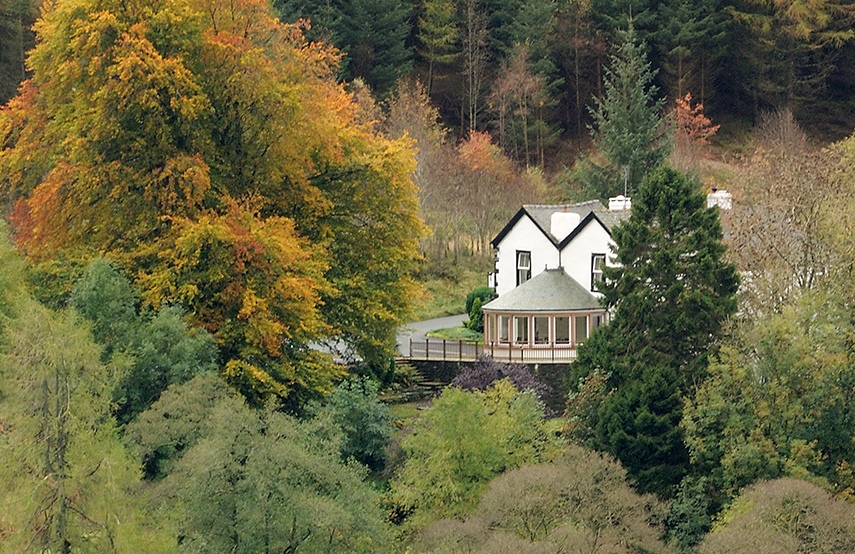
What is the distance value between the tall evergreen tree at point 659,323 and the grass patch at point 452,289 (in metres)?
22.6

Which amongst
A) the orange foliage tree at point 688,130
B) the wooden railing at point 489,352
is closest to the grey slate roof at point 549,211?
the wooden railing at point 489,352

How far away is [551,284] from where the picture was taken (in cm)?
→ 4581

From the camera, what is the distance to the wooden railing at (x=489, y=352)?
142 ft

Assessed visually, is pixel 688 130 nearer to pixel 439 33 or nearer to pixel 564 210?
pixel 439 33

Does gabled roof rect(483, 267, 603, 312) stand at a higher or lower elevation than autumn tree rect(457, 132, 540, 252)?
lower

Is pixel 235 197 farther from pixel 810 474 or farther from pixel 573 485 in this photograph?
pixel 810 474

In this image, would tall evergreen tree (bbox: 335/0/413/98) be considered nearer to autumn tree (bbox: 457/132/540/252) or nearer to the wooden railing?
autumn tree (bbox: 457/132/540/252)

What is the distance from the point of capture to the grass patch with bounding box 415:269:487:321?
57672mm

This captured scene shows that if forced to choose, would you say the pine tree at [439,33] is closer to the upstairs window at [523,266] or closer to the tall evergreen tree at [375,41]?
the tall evergreen tree at [375,41]

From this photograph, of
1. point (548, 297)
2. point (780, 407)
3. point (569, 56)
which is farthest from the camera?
point (569, 56)

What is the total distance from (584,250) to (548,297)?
2284 mm

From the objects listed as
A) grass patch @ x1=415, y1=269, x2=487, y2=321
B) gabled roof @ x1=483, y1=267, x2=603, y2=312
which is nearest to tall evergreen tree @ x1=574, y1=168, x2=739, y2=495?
gabled roof @ x1=483, y1=267, x2=603, y2=312

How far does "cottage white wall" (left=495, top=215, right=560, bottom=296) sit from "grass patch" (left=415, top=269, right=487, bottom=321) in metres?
7.42

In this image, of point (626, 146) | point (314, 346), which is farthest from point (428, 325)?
point (626, 146)
